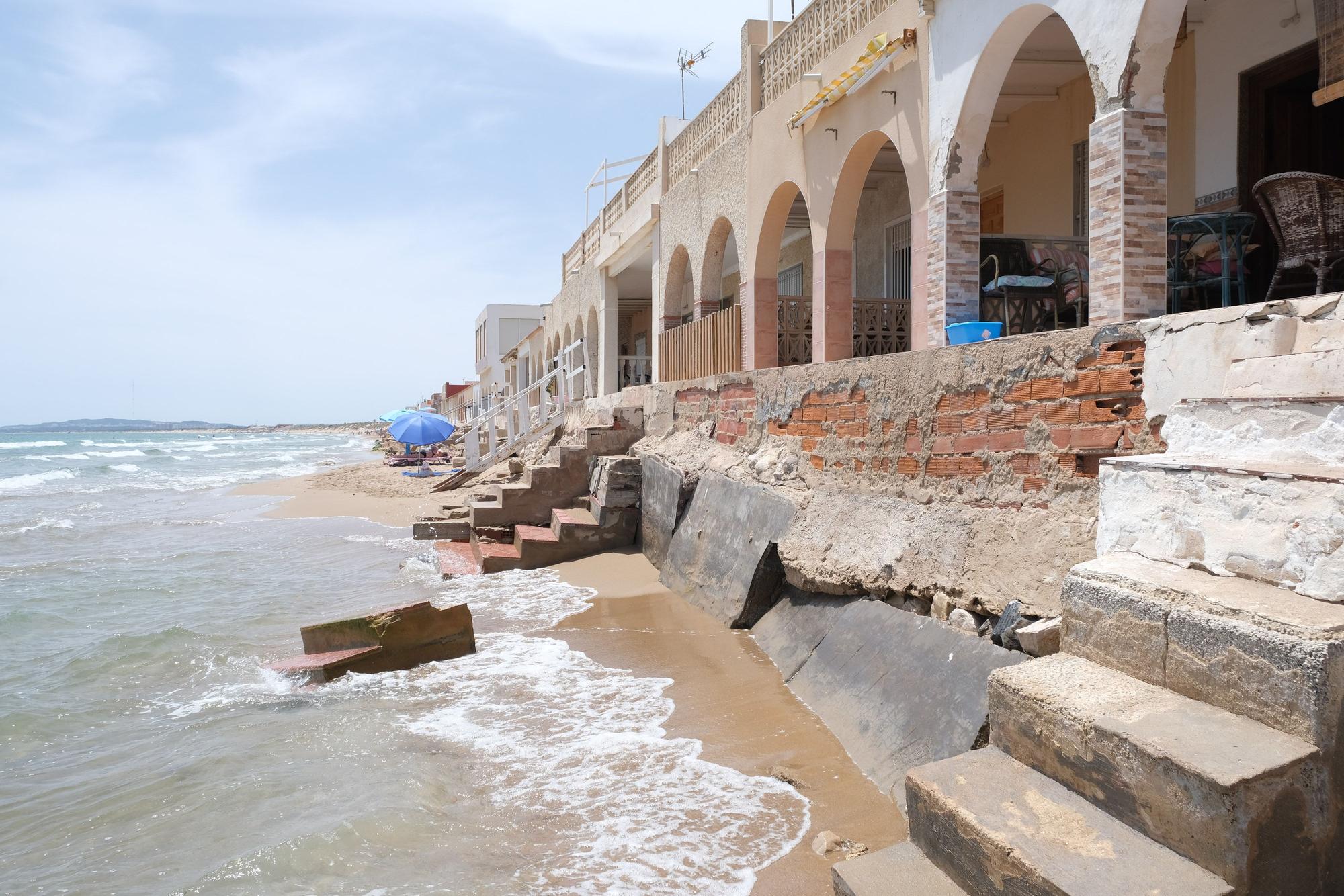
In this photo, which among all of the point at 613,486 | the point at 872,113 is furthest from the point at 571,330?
the point at 872,113

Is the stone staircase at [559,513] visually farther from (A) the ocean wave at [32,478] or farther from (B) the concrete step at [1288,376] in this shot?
(A) the ocean wave at [32,478]

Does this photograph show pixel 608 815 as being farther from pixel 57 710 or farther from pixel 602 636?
pixel 57 710

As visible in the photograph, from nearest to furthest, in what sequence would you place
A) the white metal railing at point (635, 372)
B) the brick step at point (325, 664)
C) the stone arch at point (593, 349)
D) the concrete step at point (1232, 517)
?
the concrete step at point (1232, 517) < the brick step at point (325, 664) < the white metal railing at point (635, 372) < the stone arch at point (593, 349)

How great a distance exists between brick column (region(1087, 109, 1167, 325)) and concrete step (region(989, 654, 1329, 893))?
10.5 feet

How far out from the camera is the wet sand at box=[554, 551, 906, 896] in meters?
3.30

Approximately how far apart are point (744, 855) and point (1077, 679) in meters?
1.38

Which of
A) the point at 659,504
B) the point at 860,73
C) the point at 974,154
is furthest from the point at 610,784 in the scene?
the point at 860,73

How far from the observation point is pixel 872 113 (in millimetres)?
7938

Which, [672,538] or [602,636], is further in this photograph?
[672,538]

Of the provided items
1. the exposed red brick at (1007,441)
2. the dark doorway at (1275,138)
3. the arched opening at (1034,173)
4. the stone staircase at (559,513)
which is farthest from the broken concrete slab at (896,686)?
the stone staircase at (559,513)

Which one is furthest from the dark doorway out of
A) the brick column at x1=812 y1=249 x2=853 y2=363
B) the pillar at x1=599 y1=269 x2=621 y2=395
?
the pillar at x1=599 y1=269 x2=621 y2=395

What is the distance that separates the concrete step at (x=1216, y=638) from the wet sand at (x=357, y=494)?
446 inches

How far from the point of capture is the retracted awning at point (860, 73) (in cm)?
732

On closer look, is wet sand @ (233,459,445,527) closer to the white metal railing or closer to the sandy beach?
the white metal railing
